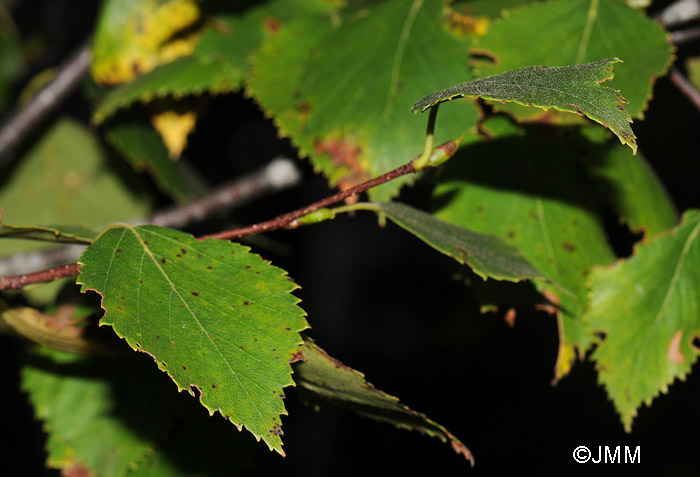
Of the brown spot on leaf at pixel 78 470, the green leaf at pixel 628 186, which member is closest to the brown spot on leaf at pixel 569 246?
the green leaf at pixel 628 186

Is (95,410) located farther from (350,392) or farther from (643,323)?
(643,323)

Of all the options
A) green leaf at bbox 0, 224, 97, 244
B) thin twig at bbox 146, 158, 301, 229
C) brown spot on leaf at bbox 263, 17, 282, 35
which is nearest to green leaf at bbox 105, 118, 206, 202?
thin twig at bbox 146, 158, 301, 229

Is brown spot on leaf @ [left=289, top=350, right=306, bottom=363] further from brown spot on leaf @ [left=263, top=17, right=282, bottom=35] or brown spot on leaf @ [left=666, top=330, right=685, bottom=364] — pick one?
brown spot on leaf @ [left=263, top=17, right=282, bottom=35]

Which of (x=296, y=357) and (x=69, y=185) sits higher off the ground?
(x=296, y=357)

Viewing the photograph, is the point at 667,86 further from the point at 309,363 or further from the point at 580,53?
the point at 309,363

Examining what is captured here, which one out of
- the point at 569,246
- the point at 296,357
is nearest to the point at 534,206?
the point at 569,246

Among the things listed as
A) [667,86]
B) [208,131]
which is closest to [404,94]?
[667,86]

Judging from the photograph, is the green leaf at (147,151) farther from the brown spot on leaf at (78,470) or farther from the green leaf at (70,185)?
the brown spot on leaf at (78,470)
